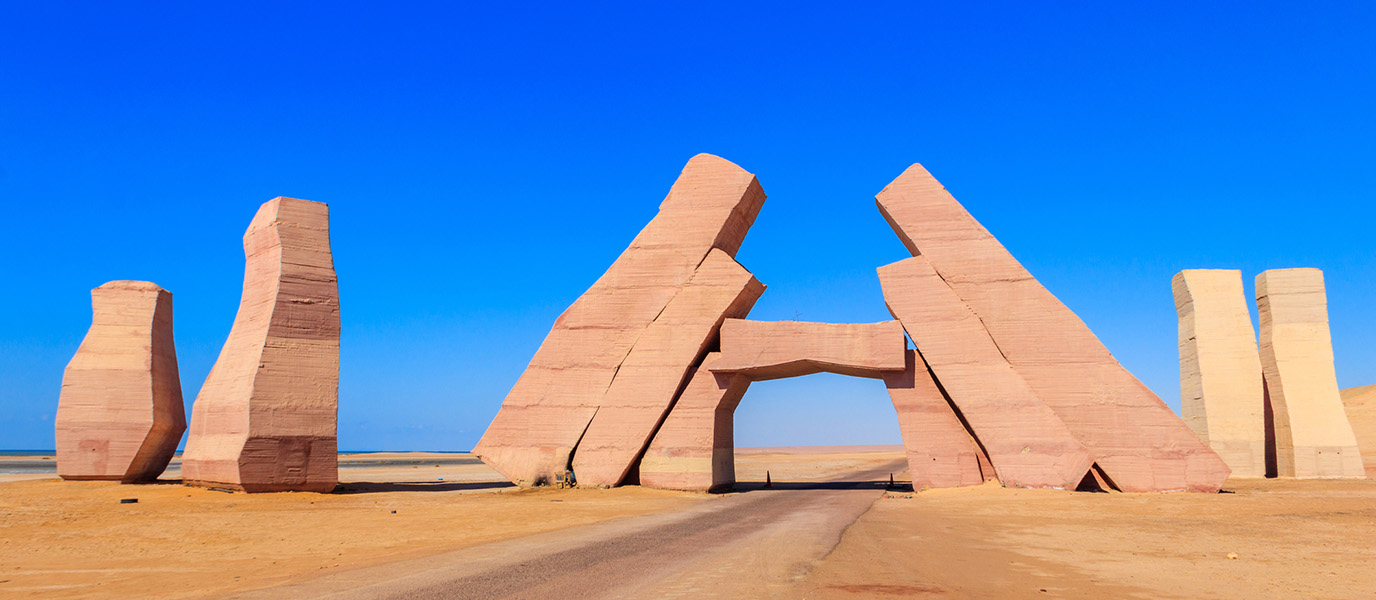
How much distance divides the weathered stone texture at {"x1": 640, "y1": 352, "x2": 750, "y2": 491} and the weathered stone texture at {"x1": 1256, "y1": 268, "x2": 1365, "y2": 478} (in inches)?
592

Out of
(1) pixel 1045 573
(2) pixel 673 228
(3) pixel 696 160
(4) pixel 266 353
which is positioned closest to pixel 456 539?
→ (1) pixel 1045 573

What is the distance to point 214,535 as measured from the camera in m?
11.0

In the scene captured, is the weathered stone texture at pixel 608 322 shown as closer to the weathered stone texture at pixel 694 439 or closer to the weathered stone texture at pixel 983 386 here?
the weathered stone texture at pixel 694 439

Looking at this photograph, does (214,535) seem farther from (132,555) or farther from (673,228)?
(673,228)

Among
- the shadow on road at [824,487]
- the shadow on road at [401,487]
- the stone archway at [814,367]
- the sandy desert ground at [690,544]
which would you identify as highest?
the stone archway at [814,367]

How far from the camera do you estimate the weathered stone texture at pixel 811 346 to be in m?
17.5

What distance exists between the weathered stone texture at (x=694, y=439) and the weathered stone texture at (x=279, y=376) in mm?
6413

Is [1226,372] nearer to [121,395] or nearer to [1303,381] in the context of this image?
[1303,381]

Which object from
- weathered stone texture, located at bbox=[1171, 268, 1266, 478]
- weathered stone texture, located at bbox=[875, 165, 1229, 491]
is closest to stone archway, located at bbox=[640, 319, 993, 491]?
weathered stone texture, located at bbox=[875, 165, 1229, 491]

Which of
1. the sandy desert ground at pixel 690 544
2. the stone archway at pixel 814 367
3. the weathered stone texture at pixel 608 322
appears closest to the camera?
the sandy desert ground at pixel 690 544

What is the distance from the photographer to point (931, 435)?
17.4 metres

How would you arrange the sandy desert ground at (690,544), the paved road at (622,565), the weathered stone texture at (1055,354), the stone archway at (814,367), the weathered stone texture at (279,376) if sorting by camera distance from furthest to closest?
the stone archway at (814,367)
the weathered stone texture at (279,376)
the weathered stone texture at (1055,354)
the sandy desert ground at (690,544)
the paved road at (622,565)

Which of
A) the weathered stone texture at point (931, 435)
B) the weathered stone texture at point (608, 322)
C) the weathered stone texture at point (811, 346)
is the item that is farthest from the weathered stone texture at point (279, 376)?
the weathered stone texture at point (931, 435)

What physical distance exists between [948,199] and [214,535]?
14.8 m
